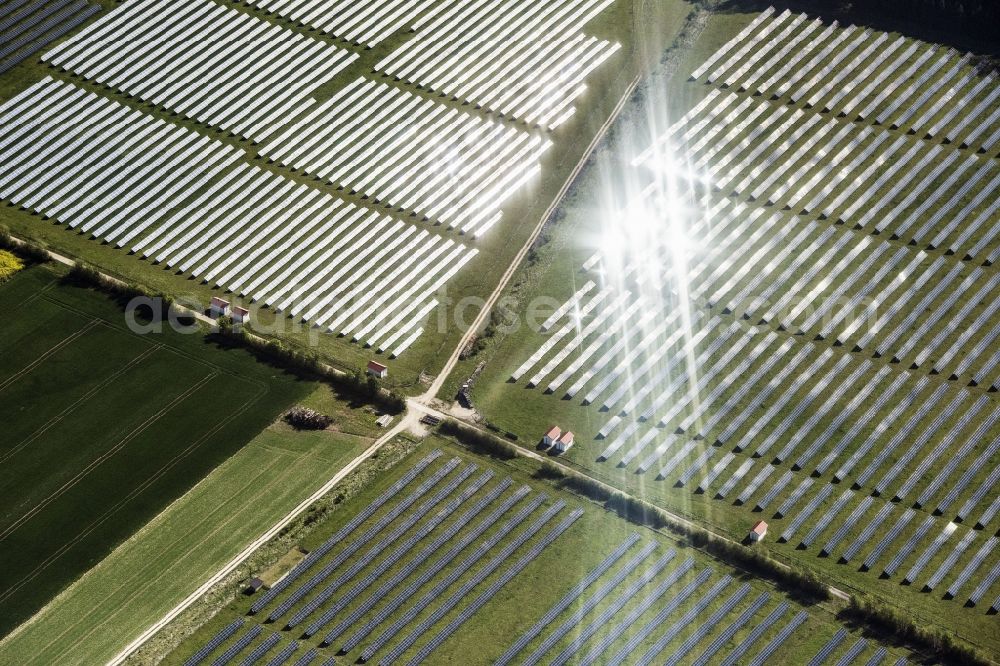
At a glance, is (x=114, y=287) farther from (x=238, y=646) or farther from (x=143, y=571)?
(x=238, y=646)

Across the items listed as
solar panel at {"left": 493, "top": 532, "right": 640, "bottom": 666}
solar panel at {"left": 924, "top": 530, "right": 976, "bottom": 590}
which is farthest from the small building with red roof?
solar panel at {"left": 924, "top": 530, "right": 976, "bottom": 590}

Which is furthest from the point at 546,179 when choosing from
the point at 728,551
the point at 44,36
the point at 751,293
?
the point at 44,36

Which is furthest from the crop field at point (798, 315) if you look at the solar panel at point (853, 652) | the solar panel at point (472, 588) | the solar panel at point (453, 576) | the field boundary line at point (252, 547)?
the field boundary line at point (252, 547)

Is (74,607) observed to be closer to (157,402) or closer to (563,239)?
(157,402)

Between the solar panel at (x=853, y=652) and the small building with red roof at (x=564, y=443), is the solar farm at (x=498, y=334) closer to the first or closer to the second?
the solar panel at (x=853, y=652)

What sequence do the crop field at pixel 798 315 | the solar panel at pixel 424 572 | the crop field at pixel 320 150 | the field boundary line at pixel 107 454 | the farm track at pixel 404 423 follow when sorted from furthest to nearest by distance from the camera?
the crop field at pixel 320 150
the field boundary line at pixel 107 454
the crop field at pixel 798 315
the farm track at pixel 404 423
the solar panel at pixel 424 572

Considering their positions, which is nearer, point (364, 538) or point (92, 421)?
point (364, 538)

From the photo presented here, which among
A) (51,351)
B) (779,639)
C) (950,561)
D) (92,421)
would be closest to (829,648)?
(779,639)
